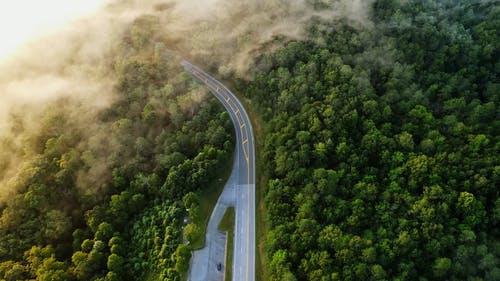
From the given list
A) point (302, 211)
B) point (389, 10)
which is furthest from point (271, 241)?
point (389, 10)

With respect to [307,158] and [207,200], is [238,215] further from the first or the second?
[307,158]

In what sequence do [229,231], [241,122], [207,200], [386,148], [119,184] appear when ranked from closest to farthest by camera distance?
[229,231] < [386,148] < [207,200] < [119,184] < [241,122]

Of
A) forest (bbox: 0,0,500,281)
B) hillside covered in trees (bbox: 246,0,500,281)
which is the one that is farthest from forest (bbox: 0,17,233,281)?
hillside covered in trees (bbox: 246,0,500,281)

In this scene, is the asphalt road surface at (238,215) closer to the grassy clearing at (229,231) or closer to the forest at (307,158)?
the grassy clearing at (229,231)

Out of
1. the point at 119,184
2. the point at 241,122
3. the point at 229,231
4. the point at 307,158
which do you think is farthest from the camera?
the point at 241,122

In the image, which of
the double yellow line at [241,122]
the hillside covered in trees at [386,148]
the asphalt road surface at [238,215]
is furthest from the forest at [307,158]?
→ the double yellow line at [241,122]

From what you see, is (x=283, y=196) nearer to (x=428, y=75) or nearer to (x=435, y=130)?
(x=435, y=130)

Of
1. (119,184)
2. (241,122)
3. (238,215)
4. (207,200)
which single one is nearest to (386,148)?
(238,215)
